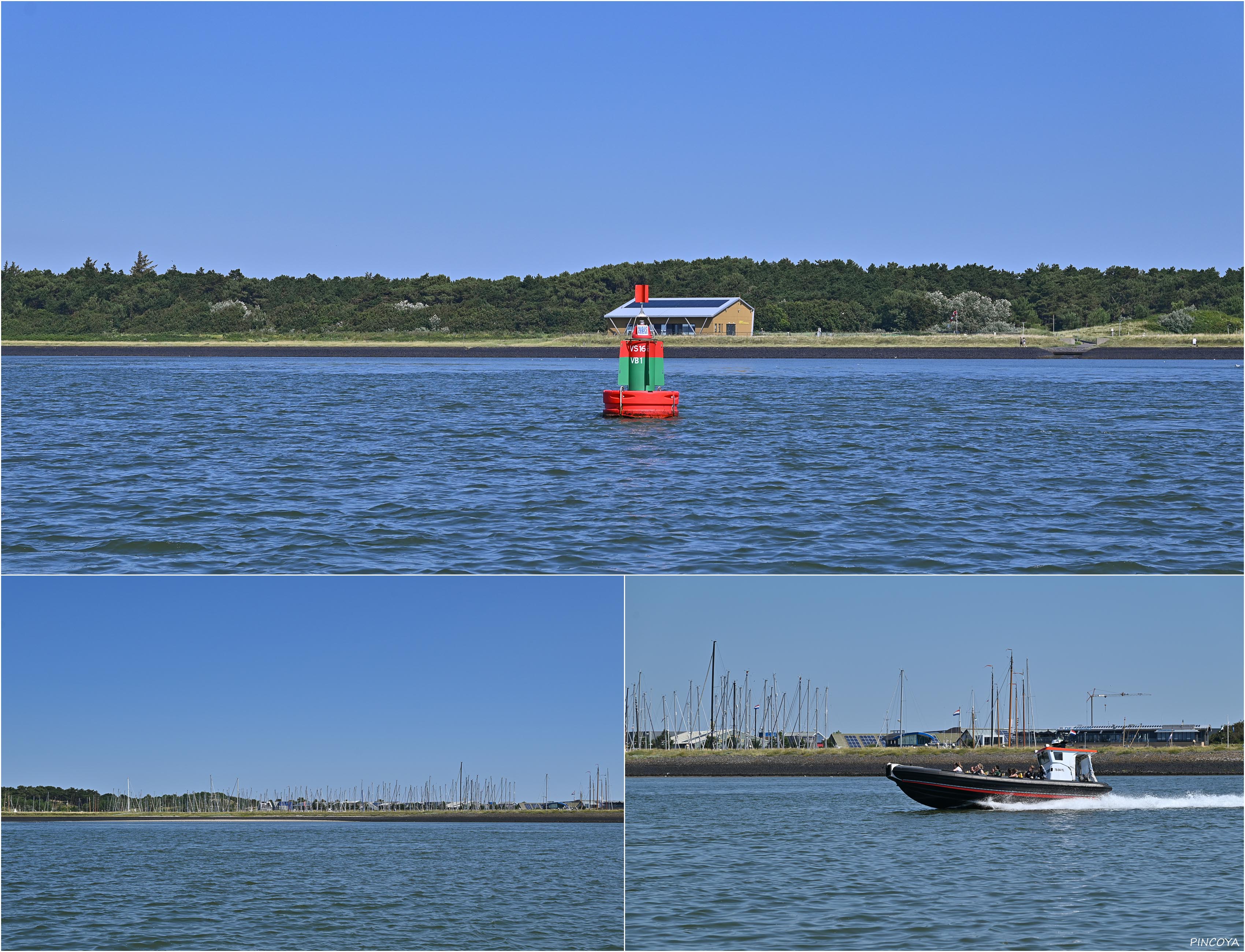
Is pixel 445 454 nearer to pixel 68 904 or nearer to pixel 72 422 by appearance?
pixel 68 904

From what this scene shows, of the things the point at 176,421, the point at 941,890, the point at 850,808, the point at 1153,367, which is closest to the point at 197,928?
the point at 941,890

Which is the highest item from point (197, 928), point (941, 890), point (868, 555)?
point (868, 555)

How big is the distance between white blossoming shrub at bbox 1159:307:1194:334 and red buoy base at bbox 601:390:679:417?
82441 mm

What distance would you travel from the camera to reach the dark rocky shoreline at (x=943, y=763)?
143 ft

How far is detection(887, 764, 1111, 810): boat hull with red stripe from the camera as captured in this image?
26.0 m

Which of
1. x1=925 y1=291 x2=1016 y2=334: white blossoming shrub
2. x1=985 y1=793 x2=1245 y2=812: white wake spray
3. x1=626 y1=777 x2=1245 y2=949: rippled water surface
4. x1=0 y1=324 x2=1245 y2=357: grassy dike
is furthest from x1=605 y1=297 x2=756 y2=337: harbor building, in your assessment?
x1=626 y1=777 x2=1245 y2=949: rippled water surface

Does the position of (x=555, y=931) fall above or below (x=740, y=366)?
below

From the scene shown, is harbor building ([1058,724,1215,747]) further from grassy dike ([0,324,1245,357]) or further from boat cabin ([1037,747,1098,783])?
grassy dike ([0,324,1245,357])

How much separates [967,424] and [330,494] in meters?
23.4

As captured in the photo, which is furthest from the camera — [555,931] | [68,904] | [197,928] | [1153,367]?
[1153,367]

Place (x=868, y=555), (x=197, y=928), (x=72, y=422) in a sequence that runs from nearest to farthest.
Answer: (x=197, y=928) < (x=868, y=555) < (x=72, y=422)

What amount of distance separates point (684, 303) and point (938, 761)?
244 ft

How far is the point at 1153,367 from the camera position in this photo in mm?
83438

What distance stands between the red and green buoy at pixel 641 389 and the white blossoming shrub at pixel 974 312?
80.5 m
